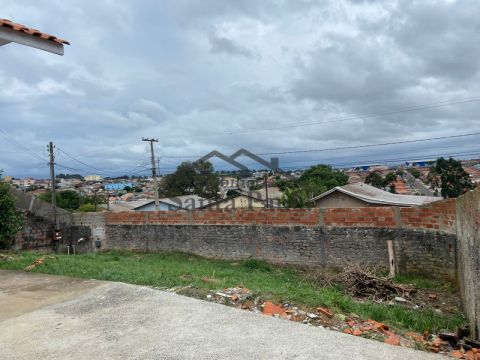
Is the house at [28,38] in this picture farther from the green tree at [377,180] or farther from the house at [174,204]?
the green tree at [377,180]

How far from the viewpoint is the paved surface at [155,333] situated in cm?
271

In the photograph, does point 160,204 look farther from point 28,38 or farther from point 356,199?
point 28,38

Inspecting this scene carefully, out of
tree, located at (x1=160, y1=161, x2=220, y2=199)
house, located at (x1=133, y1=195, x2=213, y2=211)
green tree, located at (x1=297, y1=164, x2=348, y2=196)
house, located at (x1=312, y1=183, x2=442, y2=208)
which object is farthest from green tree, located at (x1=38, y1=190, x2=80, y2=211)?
house, located at (x1=312, y1=183, x2=442, y2=208)

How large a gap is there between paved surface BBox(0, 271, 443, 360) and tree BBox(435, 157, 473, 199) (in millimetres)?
30247

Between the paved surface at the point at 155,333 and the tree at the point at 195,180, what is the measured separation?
142 ft

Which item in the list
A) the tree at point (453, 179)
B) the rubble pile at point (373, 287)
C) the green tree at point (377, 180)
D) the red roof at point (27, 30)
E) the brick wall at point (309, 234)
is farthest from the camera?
the green tree at point (377, 180)

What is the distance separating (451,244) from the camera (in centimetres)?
682

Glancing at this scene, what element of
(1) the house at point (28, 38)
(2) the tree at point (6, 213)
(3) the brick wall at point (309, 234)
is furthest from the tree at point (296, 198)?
(1) the house at point (28, 38)

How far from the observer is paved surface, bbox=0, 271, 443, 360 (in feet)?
8.89

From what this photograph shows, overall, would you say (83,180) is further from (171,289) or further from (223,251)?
(171,289)

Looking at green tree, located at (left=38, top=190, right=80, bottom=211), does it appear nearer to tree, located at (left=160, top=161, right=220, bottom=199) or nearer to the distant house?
the distant house

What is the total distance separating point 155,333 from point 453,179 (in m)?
31.7

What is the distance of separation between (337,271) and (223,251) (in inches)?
146

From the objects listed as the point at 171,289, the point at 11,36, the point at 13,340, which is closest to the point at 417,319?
the point at 171,289
